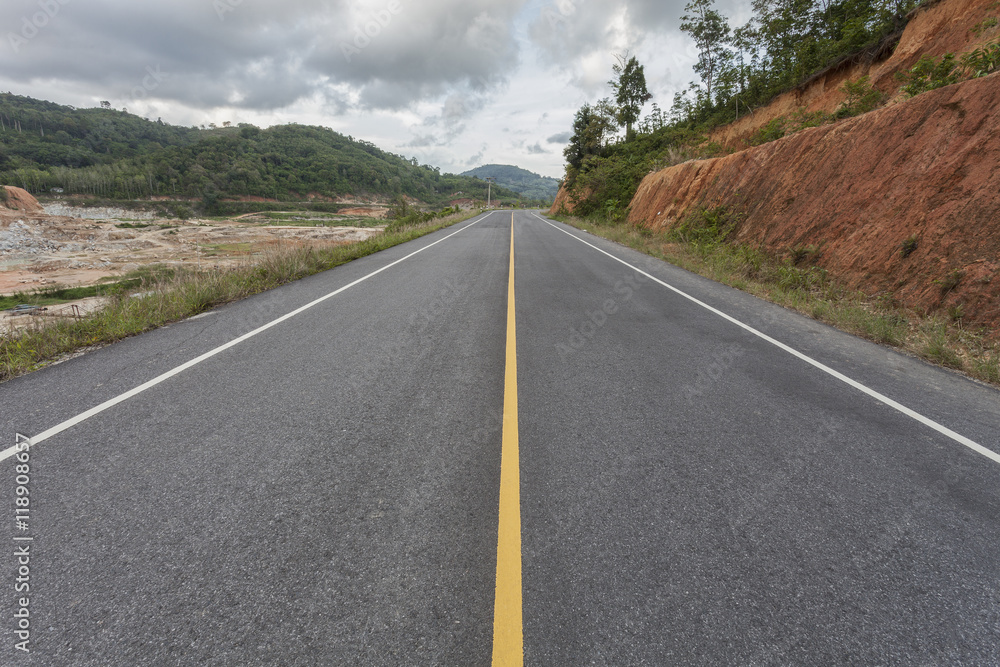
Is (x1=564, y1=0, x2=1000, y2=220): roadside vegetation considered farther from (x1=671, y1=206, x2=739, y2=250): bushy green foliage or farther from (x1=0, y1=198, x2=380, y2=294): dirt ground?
(x1=0, y1=198, x2=380, y2=294): dirt ground

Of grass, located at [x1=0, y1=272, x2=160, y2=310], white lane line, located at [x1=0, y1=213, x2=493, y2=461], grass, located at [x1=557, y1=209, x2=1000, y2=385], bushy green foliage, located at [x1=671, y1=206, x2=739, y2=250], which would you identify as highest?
bushy green foliage, located at [x1=671, y1=206, x2=739, y2=250]

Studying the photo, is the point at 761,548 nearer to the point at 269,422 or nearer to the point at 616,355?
the point at 616,355

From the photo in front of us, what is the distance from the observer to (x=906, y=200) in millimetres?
7641

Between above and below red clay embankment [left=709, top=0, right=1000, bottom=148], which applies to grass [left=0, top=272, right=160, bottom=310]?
below

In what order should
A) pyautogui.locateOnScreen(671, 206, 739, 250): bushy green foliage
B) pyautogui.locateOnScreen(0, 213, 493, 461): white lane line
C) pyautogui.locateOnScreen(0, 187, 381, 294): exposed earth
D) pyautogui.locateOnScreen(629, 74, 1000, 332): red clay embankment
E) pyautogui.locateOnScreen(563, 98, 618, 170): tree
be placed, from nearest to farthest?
pyautogui.locateOnScreen(0, 213, 493, 461): white lane line
pyautogui.locateOnScreen(629, 74, 1000, 332): red clay embankment
pyautogui.locateOnScreen(671, 206, 739, 250): bushy green foliage
pyautogui.locateOnScreen(0, 187, 381, 294): exposed earth
pyautogui.locateOnScreen(563, 98, 618, 170): tree

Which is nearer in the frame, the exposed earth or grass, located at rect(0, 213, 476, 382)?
grass, located at rect(0, 213, 476, 382)

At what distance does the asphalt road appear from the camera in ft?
5.52

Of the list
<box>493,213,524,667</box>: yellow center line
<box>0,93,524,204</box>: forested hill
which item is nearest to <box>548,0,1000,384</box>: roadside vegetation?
<box>493,213,524,667</box>: yellow center line

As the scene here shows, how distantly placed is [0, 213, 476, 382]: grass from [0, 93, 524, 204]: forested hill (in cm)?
9473

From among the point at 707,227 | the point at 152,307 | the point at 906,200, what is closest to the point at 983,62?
the point at 906,200

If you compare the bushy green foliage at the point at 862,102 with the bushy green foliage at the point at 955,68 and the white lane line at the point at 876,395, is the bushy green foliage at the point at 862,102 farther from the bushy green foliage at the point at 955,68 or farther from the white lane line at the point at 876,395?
the white lane line at the point at 876,395

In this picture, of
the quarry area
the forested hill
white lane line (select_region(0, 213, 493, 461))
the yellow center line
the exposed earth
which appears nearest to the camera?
the yellow center line

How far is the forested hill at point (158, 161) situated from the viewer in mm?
79375

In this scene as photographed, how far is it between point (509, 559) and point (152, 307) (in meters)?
7.12
